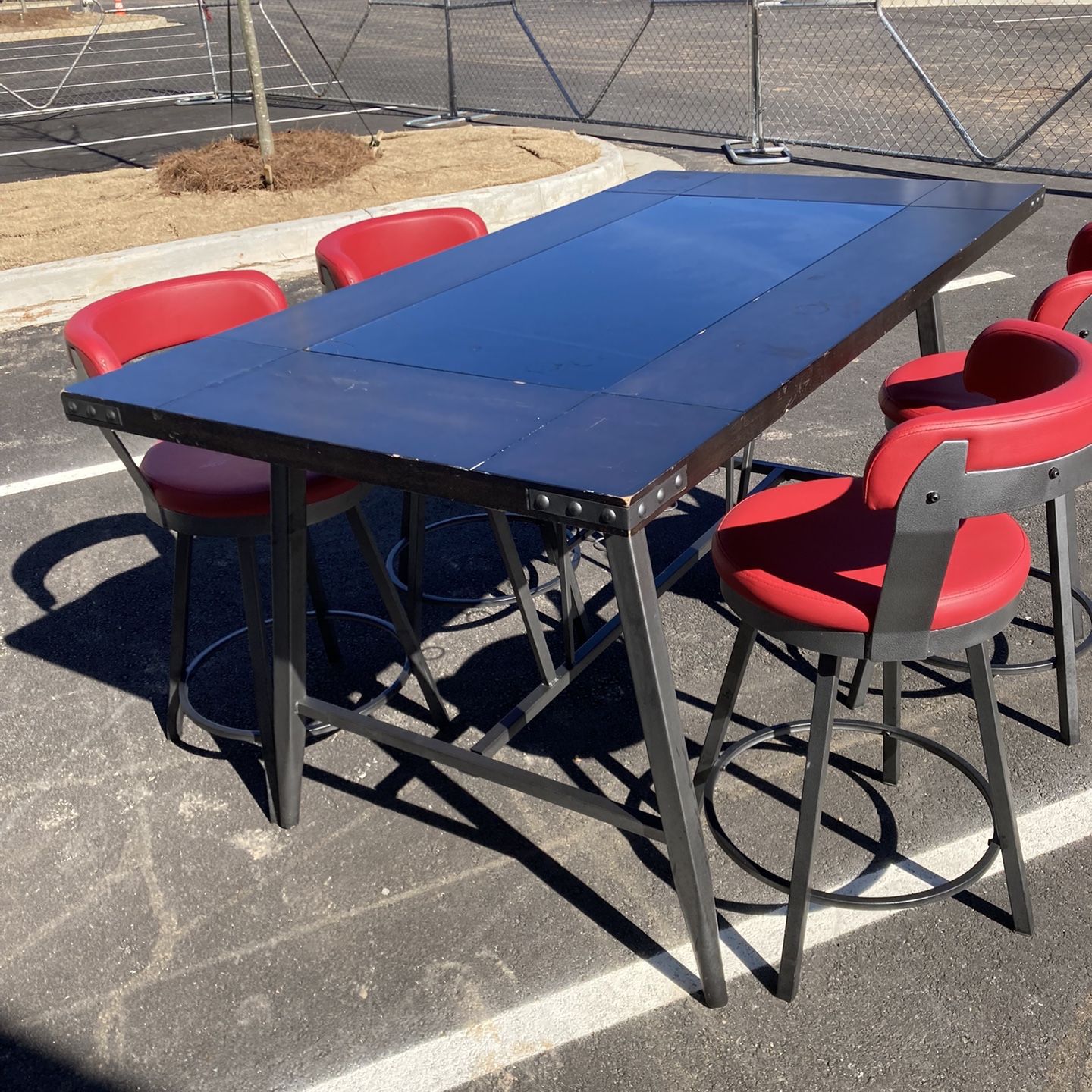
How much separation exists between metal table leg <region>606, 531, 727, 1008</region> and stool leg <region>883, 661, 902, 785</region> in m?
0.80

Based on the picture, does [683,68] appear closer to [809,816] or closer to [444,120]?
[444,120]

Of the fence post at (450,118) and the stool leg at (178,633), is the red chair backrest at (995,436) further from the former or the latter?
the fence post at (450,118)

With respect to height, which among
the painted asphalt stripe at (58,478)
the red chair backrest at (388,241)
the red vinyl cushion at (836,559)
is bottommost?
the painted asphalt stripe at (58,478)

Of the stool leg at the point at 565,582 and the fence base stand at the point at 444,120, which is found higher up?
the stool leg at the point at 565,582

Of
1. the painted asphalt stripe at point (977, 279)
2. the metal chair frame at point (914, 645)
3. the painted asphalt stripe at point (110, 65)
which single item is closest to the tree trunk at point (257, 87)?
the painted asphalt stripe at point (977, 279)

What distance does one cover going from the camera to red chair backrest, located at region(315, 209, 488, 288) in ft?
12.4

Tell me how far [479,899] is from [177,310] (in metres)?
1.81

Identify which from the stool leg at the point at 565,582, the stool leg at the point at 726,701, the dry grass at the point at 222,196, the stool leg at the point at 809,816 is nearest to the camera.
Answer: the stool leg at the point at 809,816

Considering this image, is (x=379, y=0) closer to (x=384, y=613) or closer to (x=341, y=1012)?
(x=384, y=613)

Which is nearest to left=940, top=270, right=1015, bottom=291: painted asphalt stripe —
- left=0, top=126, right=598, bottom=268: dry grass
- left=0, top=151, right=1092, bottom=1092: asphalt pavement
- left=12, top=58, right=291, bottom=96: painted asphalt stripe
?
left=0, top=126, right=598, bottom=268: dry grass

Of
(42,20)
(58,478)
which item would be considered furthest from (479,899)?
(42,20)

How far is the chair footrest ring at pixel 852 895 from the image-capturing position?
2.54 metres

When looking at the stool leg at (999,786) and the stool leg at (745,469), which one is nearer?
the stool leg at (999,786)

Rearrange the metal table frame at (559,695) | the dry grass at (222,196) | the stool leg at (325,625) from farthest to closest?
the dry grass at (222,196), the stool leg at (325,625), the metal table frame at (559,695)
